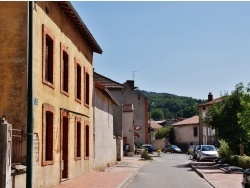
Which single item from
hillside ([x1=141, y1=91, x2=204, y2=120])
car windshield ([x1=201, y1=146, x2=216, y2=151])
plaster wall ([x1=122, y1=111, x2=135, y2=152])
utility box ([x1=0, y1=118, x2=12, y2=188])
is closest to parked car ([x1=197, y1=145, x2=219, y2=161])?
car windshield ([x1=201, y1=146, x2=216, y2=151])

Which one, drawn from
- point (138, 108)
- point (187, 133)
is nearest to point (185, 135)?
point (187, 133)

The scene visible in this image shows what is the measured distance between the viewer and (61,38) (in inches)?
740

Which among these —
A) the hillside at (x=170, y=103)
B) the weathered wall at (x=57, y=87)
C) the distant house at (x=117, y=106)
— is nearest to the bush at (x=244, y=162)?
the weathered wall at (x=57, y=87)

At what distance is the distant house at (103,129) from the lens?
27688 millimetres

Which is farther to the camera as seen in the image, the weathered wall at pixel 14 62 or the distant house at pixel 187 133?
the distant house at pixel 187 133

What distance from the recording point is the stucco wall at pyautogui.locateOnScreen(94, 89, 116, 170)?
27.9 m

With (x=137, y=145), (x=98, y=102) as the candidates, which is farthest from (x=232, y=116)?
(x=137, y=145)

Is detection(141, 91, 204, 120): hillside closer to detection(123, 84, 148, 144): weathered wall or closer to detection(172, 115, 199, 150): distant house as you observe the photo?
detection(172, 115, 199, 150): distant house

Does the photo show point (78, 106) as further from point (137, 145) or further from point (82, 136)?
point (137, 145)

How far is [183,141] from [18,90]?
81379 mm

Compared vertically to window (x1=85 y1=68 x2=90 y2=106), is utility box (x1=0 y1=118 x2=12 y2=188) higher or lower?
lower

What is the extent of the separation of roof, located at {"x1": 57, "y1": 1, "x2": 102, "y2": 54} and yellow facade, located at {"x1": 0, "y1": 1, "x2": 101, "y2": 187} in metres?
0.22

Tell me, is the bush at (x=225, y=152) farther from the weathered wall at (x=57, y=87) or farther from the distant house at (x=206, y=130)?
the distant house at (x=206, y=130)

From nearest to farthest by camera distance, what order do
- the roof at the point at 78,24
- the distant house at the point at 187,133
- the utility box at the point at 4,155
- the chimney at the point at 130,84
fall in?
the utility box at the point at 4,155
the roof at the point at 78,24
the chimney at the point at 130,84
the distant house at the point at 187,133
